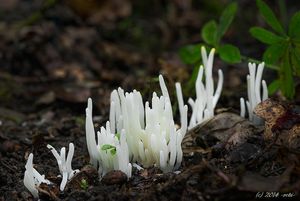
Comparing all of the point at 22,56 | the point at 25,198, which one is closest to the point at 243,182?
the point at 25,198

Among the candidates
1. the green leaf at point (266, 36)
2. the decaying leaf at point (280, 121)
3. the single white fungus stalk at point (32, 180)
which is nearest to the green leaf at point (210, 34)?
the green leaf at point (266, 36)

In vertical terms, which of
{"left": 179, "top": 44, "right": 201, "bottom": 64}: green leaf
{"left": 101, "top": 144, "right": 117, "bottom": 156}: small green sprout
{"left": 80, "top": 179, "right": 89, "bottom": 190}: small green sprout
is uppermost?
{"left": 179, "top": 44, "right": 201, "bottom": 64}: green leaf

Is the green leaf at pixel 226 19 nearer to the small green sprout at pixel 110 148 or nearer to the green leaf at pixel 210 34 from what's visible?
the green leaf at pixel 210 34

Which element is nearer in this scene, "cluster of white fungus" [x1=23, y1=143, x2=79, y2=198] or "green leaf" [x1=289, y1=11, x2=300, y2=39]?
"cluster of white fungus" [x1=23, y1=143, x2=79, y2=198]

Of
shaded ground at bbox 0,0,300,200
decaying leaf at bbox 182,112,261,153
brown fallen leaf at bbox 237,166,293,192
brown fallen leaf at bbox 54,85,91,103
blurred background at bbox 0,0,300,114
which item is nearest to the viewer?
brown fallen leaf at bbox 237,166,293,192

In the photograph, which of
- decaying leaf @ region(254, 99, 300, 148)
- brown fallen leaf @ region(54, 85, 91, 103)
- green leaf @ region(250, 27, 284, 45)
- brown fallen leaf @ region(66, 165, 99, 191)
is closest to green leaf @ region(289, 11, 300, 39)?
green leaf @ region(250, 27, 284, 45)

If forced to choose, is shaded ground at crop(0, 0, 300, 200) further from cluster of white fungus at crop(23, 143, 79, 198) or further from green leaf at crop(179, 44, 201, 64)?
green leaf at crop(179, 44, 201, 64)

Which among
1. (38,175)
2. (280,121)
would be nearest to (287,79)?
(280,121)

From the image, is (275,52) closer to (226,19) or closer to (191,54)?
(226,19)

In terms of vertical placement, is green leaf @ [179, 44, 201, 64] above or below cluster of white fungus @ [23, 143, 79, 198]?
above
